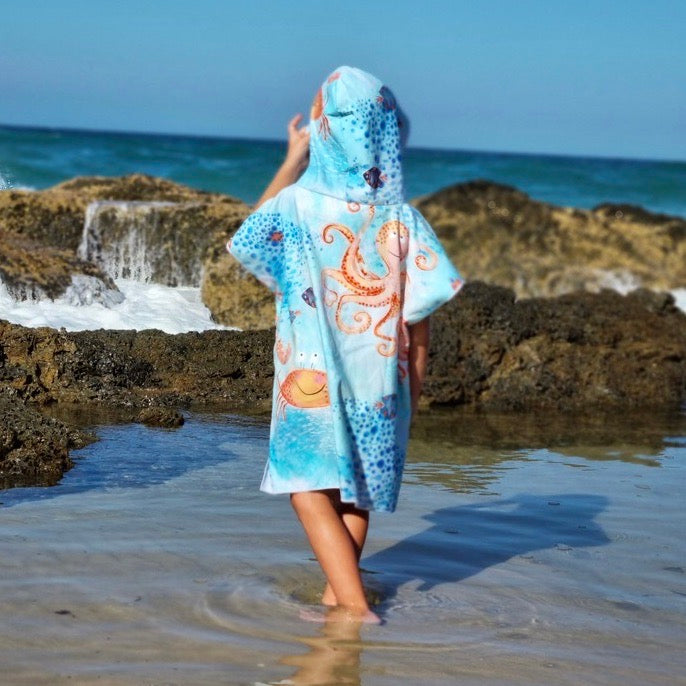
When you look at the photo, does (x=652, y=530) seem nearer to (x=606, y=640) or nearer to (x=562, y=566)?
(x=562, y=566)

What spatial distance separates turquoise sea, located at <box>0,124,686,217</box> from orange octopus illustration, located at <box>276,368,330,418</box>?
31.3m

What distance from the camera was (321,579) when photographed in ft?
13.9

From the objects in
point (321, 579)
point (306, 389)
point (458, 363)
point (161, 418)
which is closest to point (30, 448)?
point (161, 418)

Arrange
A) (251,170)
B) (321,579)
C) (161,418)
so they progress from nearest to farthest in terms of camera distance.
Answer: (321,579), (161,418), (251,170)

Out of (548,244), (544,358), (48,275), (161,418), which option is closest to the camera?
(161,418)

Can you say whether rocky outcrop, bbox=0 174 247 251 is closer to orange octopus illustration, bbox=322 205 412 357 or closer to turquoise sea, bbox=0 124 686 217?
orange octopus illustration, bbox=322 205 412 357

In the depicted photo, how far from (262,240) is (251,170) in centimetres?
3882

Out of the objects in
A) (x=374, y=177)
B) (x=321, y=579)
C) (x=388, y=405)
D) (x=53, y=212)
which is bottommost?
(x=321, y=579)

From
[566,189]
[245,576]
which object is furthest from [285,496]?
[566,189]

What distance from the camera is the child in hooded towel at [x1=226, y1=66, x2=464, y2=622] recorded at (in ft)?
11.9

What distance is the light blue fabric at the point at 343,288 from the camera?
3.64m

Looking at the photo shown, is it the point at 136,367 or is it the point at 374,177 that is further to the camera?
the point at 136,367

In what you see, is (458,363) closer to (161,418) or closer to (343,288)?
(161,418)

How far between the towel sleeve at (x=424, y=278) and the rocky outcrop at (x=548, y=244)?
52.3 feet
